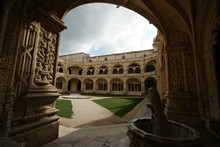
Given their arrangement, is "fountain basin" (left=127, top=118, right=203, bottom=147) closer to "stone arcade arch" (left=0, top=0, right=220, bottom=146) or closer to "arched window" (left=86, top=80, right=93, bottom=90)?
"stone arcade arch" (left=0, top=0, right=220, bottom=146)

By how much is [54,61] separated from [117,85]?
2528 cm

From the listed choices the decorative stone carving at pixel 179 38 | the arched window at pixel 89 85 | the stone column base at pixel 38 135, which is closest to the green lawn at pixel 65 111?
the stone column base at pixel 38 135

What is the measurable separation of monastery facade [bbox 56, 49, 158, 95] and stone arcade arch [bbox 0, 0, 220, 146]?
1912 cm

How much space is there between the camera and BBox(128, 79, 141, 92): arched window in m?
27.0

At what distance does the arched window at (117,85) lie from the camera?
28.7 meters

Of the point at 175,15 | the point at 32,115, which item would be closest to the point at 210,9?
the point at 175,15

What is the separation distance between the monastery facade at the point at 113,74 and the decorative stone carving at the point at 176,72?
18.9 meters

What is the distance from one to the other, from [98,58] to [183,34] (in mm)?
30073

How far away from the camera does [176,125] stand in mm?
3205

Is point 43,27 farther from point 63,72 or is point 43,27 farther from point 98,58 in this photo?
point 98,58

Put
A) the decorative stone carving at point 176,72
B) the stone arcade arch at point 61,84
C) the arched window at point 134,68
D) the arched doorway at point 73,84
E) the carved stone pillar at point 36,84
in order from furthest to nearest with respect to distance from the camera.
Answer: the arched doorway at point 73,84 < the stone arcade arch at point 61,84 < the arched window at point 134,68 < the decorative stone carving at point 176,72 < the carved stone pillar at point 36,84

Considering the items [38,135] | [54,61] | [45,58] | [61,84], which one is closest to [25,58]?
[45,58]

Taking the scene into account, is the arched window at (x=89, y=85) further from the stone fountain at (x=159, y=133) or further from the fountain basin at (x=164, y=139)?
the fountain basin at (x=164, y=139)

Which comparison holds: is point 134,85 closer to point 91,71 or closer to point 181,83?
point 91,71
